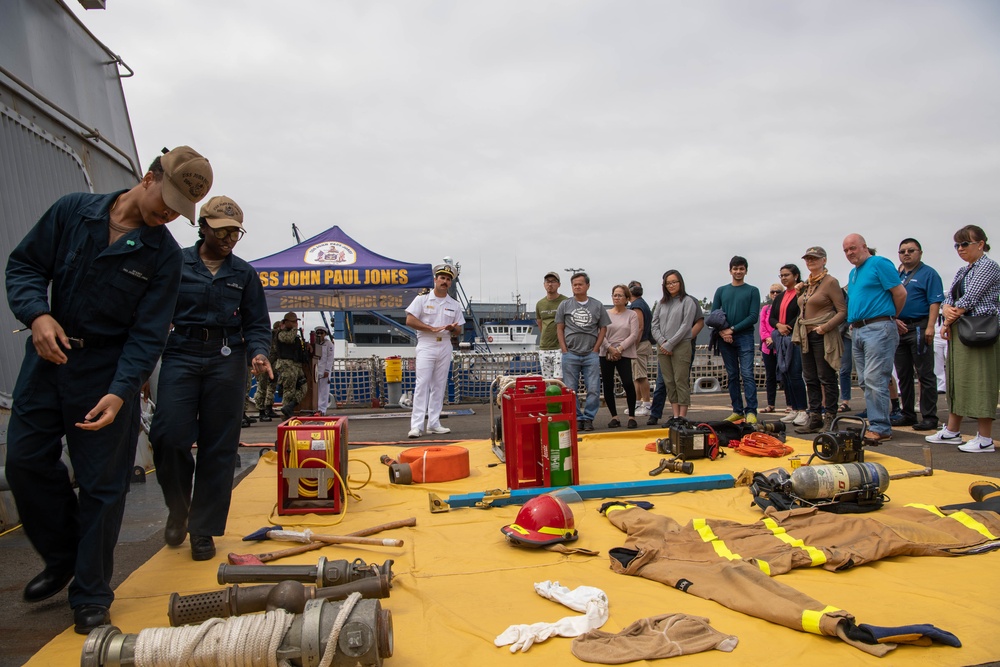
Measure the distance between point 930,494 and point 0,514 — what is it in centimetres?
585

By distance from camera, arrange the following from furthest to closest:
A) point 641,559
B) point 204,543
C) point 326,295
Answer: point 326,295, point 204,543, point 641,559

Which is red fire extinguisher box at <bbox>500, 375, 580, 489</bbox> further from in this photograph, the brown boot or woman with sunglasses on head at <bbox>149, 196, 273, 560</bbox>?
the brown boot

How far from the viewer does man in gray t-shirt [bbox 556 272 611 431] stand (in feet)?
26.8

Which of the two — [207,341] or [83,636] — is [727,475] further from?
[83,636]

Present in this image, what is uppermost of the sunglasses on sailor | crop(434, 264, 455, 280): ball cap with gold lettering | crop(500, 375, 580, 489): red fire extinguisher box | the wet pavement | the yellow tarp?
crop(434, 264, 455, 280): ball cap with gold lettering

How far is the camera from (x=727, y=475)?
4781 millimetres

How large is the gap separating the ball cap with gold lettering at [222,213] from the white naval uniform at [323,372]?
8498 mm

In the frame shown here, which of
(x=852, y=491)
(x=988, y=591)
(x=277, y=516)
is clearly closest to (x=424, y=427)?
(x=277, y=516)

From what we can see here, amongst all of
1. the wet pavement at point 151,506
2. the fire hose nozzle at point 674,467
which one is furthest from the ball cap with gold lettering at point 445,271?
the fire hose nozzle at point 674,467

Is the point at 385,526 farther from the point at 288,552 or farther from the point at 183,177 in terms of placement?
the point at 183,177

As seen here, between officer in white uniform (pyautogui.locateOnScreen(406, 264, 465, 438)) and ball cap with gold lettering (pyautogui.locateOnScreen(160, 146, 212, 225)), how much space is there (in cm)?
487

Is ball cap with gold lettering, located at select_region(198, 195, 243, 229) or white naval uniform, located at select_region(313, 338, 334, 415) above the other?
ball cap with gold lettering, located at select_region(198, 195, 243, 229)

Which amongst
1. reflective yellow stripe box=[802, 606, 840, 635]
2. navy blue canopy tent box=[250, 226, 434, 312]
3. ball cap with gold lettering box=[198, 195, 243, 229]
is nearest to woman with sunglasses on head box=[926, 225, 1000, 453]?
reflective yellow stripe box=[802, 606, 840, 635]

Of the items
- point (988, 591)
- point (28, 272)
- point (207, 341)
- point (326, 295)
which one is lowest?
point (988, 591)
